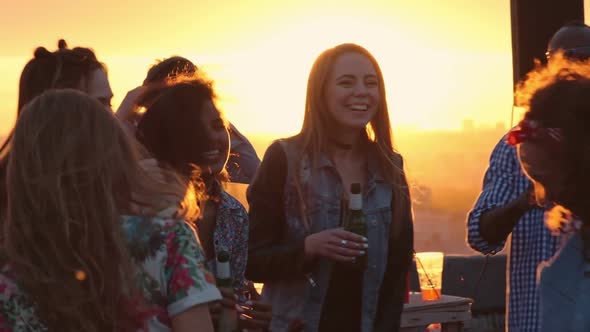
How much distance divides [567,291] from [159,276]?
86 cm

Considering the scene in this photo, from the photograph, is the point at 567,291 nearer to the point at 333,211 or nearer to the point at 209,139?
→ the point at 209,139

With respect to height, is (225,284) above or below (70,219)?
below

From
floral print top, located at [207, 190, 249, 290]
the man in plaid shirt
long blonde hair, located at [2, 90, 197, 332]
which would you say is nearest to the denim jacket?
long blonde hair, located at [2, 90, 197, 332]

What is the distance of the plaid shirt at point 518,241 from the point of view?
13.7 feet

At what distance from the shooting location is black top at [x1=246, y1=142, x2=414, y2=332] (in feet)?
15.1

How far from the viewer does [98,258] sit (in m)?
2.77

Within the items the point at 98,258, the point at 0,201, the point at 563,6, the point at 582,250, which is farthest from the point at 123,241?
the point at 563,6

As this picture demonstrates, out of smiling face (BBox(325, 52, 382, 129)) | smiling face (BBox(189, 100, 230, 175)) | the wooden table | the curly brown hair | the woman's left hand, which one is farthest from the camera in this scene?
the wooden table

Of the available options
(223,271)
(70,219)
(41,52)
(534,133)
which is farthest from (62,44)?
(534,133)

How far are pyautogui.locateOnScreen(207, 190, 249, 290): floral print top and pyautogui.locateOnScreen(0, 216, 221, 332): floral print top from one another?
4.10 feet

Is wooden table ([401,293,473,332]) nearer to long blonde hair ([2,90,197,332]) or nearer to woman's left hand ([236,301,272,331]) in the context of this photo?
woman's left hand ([236,301,272,331])

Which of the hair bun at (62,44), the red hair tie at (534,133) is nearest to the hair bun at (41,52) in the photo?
the hair bun at (62,44)

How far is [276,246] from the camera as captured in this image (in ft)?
15.3

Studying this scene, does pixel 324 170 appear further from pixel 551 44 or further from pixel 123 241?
pixel 123 241
